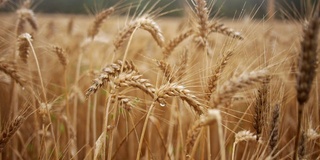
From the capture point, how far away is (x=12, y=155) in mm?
2160

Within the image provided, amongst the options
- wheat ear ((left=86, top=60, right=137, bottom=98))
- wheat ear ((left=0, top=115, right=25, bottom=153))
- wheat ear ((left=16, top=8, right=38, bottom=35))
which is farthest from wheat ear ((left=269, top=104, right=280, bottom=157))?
wheat ear ((left=16, top=8, right=38, bottom=35))

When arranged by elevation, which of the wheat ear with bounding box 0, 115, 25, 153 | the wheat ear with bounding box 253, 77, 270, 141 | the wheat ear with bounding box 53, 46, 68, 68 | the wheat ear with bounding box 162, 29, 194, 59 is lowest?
the wheat ear with bounding box 0, 115, 25, 153

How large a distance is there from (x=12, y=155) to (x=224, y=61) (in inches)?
57.9

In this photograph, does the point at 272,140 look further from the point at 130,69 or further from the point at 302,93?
the point at 130,69

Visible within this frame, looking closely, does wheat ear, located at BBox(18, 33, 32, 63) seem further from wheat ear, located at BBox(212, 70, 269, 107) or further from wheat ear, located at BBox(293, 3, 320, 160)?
wheat ear, located at BBox(293, 3, 320, 160)

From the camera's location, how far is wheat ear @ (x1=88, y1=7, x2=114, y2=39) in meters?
2.10

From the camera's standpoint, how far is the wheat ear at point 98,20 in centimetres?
210

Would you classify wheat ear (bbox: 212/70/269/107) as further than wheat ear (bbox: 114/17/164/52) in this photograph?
No

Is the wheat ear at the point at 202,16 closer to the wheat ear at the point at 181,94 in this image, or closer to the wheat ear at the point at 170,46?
the wheat ear at the point at 170,46

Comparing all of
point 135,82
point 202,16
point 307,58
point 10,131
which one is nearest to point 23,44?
point 10,131

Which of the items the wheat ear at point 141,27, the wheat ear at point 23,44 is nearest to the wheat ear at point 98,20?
the wheat ear at point 141,27

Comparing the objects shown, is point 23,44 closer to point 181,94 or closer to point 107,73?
point 107,73

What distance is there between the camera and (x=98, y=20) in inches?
84.4

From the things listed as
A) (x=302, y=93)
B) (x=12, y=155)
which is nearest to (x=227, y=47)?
(x=302, y=93)
